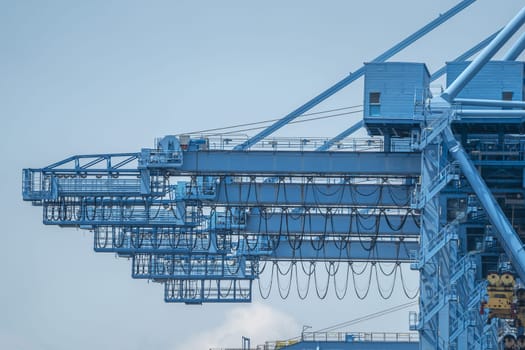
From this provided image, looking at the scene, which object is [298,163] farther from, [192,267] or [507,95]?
[192,267]

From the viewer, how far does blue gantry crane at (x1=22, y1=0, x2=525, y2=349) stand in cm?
→ 6431

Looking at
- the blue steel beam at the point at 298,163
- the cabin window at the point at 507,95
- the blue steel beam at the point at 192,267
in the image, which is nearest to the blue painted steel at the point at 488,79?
the cabin window at the point at 507,95

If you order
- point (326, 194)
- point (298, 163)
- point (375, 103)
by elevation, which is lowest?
point (326, 194)

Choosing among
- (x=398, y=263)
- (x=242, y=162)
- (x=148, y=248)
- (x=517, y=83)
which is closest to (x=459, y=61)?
(x=517, y=83)

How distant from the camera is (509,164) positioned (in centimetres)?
6650

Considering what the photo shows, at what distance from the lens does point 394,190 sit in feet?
232

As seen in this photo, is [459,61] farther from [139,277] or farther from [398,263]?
[139,277]

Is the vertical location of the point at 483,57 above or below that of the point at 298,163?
above

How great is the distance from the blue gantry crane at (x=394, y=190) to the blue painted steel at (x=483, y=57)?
0.16 feet

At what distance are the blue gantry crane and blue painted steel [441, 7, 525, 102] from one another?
0.05m

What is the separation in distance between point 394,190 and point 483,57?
9.15m

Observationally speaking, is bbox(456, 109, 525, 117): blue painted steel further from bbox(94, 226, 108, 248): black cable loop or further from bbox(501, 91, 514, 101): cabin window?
bbox(94, 226, 108, 248): black cable loop

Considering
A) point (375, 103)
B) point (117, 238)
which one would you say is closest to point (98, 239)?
point (117, 238)

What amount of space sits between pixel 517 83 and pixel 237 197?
12520mm
